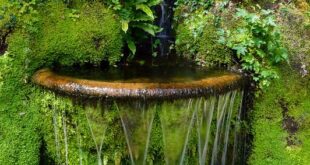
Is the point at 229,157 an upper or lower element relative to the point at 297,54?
lower

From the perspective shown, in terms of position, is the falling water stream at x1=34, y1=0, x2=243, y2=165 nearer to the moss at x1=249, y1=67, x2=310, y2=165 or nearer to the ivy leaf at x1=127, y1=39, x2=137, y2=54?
the moss at x1=249, y1=67, x2=310, y2=165

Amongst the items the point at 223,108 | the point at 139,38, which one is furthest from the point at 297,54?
the point at 139,38

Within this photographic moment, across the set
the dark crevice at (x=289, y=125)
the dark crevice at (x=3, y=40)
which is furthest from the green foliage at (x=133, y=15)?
the dark crevice at (x=289, y=125)

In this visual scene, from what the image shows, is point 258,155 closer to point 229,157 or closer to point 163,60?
point 229,157

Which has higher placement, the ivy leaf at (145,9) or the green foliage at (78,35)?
the ivy leaf at (145,9)

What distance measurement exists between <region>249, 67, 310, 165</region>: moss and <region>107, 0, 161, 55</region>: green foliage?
2.13m

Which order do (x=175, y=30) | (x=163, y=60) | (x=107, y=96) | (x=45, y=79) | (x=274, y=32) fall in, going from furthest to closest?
(x=175, y=30), (x=163, y=60), (x=274, y=32), (x=45, y=79), (x=107, y=96)

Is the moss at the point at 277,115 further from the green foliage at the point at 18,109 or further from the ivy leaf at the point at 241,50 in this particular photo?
the green foliage at the point at 18,109

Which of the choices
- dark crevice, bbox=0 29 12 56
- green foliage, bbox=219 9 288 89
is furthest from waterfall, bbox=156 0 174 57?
dark crevice, bbox=0 29 12 56

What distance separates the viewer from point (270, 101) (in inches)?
270

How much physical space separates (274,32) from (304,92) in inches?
38.7

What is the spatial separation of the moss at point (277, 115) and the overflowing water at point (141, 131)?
0.62m

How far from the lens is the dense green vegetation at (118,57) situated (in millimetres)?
6527

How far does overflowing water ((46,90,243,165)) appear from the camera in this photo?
5.89m
